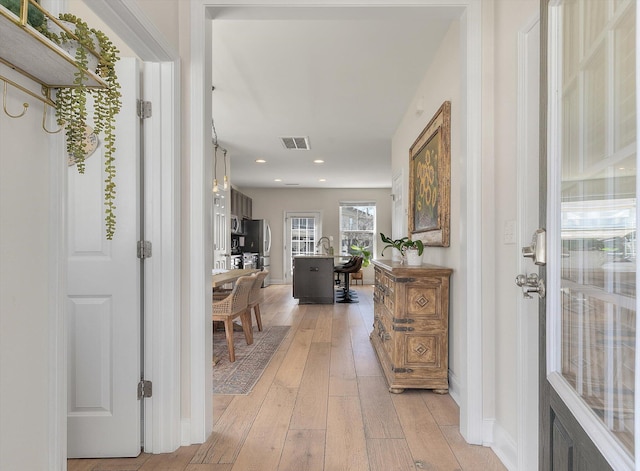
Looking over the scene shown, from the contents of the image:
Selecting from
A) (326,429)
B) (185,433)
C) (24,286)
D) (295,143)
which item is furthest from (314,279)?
(24,286)

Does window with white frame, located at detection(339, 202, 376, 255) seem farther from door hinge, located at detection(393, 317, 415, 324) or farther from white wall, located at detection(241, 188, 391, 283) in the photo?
door hinge, located at detection(393, 317, 415, 324)

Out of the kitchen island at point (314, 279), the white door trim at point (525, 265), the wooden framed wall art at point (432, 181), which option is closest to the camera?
the white door trim at point (525, 265)

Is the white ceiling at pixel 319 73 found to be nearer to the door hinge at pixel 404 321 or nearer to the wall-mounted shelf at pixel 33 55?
the wall-mounted shelf at pixel 33 55

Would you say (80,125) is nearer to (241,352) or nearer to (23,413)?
(23,413)

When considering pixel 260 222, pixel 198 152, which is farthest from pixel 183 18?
pixel 260 222

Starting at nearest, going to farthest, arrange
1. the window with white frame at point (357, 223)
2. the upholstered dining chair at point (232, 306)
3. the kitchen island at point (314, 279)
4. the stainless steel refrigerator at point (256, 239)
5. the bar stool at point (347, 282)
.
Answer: the upholstered dining chair at point (232, 306)
the kitchen island at point (314, 279)
the bar stool at point (347, 282)
the stainless steel refrigerator at point (256, 239)
the window with white frame at point (357, 223)

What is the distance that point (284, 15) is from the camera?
2.23 m

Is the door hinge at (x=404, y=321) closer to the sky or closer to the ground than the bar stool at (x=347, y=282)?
closer to the sky

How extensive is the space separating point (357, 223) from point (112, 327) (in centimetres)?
917

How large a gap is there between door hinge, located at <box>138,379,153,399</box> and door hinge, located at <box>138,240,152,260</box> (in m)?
0.62

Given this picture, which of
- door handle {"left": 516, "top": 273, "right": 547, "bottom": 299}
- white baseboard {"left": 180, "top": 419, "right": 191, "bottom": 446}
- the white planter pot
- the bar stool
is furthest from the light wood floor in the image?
the bar stool

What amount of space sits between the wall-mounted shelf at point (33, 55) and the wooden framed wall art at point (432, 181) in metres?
2.44

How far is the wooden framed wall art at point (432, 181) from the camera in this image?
9.75 ft

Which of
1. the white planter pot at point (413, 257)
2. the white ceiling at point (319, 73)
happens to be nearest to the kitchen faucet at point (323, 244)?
the white ceiling at point (319, 73)
